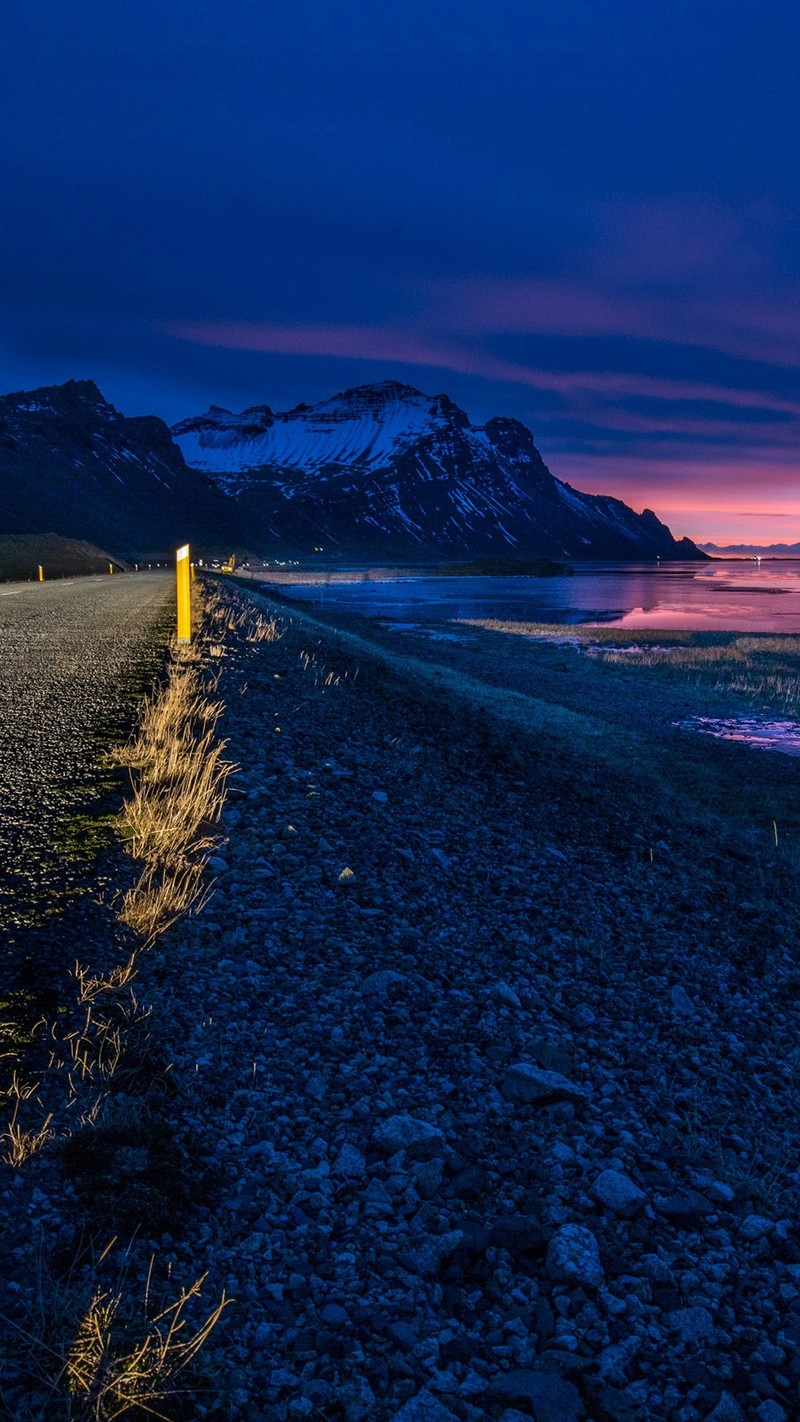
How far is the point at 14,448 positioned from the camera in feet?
493

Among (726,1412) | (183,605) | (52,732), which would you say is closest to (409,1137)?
(726,1412)

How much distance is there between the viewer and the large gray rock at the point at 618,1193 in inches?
138

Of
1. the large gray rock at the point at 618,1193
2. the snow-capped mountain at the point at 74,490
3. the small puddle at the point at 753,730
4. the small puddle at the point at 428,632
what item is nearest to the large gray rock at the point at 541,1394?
the large gray rock at the point at 618,1193

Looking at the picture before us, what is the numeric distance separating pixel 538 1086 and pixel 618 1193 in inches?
26.8

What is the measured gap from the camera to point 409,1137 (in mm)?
3617

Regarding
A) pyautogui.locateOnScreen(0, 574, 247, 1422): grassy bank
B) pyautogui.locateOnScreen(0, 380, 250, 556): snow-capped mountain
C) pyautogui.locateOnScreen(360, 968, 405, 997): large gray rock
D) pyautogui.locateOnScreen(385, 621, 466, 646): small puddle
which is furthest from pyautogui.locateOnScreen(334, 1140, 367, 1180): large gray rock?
pyautogui.locateOnScreen(0, 380, 250, 556): snow-capped mountain

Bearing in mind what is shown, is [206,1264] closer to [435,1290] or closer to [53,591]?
[435,1290]

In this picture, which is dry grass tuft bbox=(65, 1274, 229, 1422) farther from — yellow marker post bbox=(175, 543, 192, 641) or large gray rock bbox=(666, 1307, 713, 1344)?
yellow marker post bbox=(175, 543, 192, 641)

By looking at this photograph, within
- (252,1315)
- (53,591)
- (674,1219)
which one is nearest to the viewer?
(252,1315)

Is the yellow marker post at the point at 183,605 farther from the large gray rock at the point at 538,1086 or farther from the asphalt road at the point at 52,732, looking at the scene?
the large gray rock at the point at 538,1086

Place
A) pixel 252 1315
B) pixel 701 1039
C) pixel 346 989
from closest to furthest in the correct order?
pixel 252 1315, pixel 346 989, pixel 701 1039

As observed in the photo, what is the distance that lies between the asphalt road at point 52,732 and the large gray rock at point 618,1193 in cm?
287

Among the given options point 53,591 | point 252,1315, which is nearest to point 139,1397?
point 252,1315

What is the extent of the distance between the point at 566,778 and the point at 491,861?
428 cm
